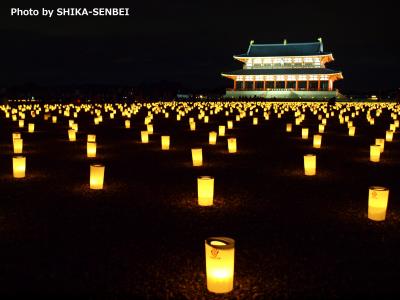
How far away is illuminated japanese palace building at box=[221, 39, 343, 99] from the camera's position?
7056 cm

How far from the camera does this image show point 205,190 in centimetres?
750

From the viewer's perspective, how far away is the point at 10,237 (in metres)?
5.86

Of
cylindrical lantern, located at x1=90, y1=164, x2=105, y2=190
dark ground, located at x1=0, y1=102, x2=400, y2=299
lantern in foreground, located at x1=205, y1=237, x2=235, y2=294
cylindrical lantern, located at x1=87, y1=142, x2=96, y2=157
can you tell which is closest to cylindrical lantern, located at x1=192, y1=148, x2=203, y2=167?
dark ground, located at x1=0, y1=102, x2=400, y2=299

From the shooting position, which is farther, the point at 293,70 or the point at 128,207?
the point at 293,70

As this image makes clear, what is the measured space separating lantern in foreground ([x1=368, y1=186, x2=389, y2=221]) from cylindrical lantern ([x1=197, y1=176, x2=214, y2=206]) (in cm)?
230

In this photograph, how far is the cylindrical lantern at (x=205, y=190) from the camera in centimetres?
746

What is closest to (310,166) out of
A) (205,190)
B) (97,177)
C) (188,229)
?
(205,190)

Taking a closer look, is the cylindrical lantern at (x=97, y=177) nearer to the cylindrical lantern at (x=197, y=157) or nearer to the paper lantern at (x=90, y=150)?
the cylindrical lantern at (x=197, y=157)

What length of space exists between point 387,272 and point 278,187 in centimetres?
437

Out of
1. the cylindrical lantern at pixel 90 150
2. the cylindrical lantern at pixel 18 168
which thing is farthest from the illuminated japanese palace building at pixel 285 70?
the cylindrical lantern at pixel 18 168

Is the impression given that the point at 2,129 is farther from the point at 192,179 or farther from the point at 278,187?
the point at 278,187

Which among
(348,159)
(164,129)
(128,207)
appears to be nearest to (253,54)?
(164,129)

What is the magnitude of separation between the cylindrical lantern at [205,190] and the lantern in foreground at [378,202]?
7.53 feet

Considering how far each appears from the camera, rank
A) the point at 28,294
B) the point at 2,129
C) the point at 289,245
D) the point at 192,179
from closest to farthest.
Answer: the point at 28,294
the point at 289,245
the point at 192,179
the point at 2,129
